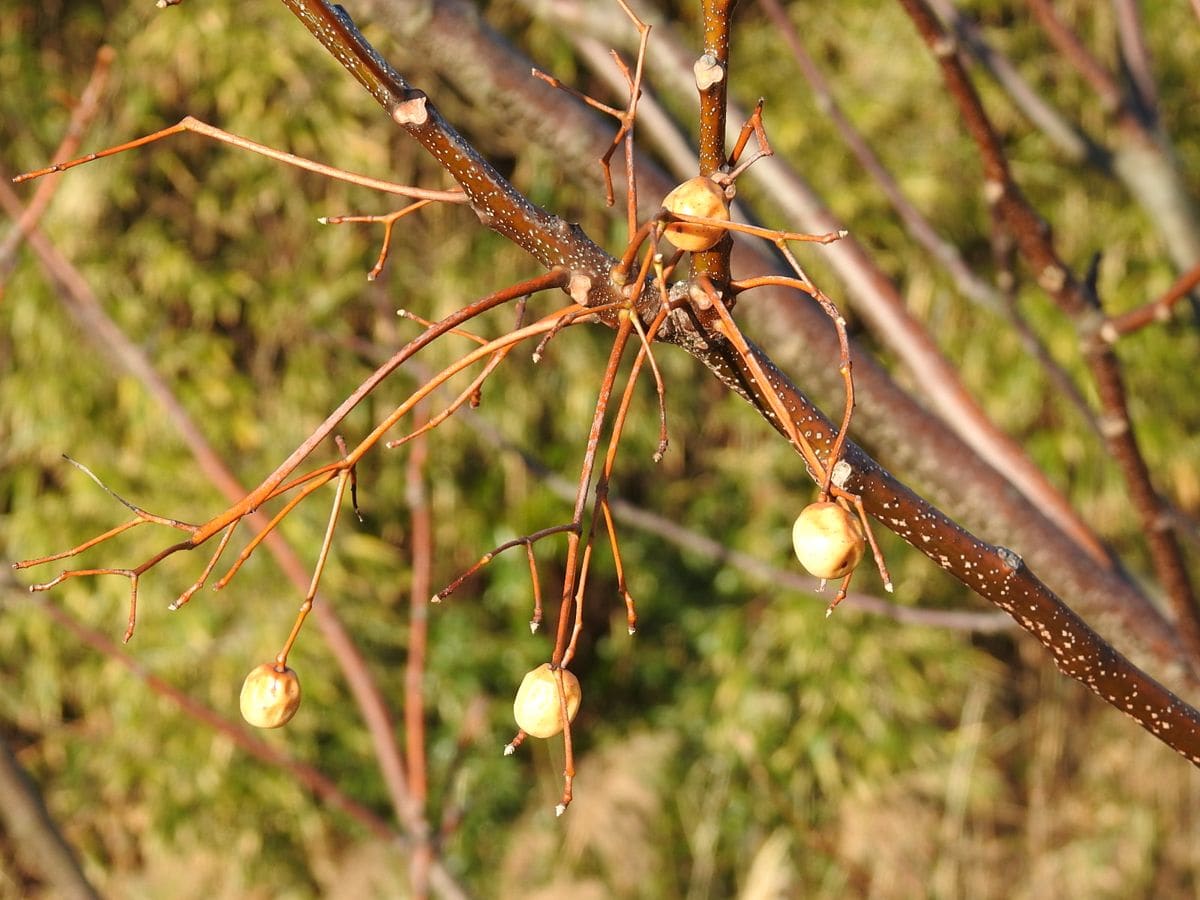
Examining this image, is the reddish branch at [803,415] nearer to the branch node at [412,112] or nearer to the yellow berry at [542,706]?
the branch node at [412,112]

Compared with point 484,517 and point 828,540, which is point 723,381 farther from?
point 484,517

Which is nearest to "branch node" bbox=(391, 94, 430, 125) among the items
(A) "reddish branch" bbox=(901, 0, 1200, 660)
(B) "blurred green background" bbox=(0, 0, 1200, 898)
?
(A) "reddish branch" bbox=(901, 0, 1200, 660)

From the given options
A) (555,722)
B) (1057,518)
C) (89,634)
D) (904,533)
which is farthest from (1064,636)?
(89,634)

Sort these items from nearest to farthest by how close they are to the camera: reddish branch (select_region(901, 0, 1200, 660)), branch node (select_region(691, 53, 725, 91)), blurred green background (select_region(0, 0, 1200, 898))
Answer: branch node (select_region(691, 53, 725, 91)), reddish branch (select_region(901, 0, 1200, 660)), blurred green background (select_region(0, 0, 1200, 898))

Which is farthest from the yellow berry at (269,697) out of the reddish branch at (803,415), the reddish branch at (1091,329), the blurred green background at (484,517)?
the blurred green background at (484,517)

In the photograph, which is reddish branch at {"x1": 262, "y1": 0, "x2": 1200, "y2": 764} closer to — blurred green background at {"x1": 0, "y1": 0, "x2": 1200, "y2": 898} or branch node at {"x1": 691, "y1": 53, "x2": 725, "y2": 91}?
branch node at {"x1": 691, "y1": 53, "x2": 725, "y2": 91}

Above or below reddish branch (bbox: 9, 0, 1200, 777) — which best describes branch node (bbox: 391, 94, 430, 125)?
above
